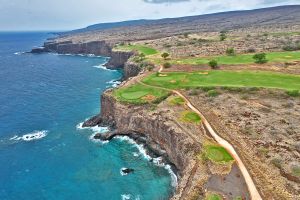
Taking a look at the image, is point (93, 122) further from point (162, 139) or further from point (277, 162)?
point (277, 162)

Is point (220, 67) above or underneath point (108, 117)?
above

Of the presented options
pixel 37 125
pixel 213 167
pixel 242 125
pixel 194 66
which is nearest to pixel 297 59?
pixel 194 66

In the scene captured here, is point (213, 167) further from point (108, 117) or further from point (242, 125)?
point (108, 117)

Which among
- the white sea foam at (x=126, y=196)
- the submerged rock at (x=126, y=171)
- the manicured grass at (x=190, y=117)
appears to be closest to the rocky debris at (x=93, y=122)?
the submerged rock at (x=126, y=171)

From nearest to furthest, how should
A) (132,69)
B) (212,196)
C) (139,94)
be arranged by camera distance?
(212,196) < (139,94) < (132,69)

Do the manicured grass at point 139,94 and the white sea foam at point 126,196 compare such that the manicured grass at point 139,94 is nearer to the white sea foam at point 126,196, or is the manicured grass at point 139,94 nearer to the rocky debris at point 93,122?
the rocky debris at point 93,122

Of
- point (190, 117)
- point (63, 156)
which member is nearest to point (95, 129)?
point (63, 156)
